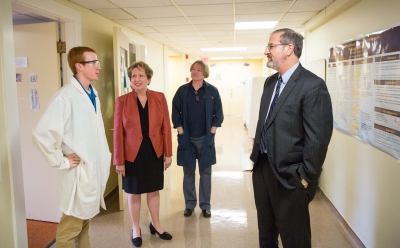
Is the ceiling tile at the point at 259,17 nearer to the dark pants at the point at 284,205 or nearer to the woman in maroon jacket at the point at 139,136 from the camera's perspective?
the woman in maroon jacket at the point at 139,136

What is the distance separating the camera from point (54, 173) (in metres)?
2.99

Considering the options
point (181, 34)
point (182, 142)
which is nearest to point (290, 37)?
point (182, 142)

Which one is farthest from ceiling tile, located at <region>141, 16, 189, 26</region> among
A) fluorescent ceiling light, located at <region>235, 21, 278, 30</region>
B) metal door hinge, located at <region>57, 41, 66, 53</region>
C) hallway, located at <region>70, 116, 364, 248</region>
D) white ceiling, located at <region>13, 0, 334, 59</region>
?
hallway, located at <region>70, 116, 364, 248</region>

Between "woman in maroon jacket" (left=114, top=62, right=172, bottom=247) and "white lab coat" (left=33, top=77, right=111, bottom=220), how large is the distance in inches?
19.1

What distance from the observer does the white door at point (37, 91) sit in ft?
9.42

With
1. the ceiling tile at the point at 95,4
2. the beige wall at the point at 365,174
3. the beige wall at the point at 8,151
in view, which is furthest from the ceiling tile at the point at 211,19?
the beige wall at the point at 8,151

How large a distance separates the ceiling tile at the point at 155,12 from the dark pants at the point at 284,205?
7.09 ft

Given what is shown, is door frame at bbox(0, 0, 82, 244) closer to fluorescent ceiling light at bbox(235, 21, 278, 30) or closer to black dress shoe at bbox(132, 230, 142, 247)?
black dress shoe at bbox(132, 230, 142, 247)

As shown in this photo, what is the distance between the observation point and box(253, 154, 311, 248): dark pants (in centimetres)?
173

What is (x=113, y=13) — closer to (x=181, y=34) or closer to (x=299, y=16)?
(x=181, y=34)

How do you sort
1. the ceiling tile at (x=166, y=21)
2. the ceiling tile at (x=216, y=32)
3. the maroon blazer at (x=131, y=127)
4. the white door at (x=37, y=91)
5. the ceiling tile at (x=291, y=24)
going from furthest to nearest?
1. the ceiling tile at (x=216, y=32)
2. the ceiling tile at (x=291, y=24)
3. the ceiling tile at (x=166, y=21)
4. the white door at (x=37, y=91)
5. the maroon blazer at (x=131, y=127)

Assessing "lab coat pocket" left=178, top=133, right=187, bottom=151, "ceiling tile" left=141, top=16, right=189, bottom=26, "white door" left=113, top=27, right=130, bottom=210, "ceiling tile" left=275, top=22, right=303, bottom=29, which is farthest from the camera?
"ceiling tile" left=275, top=22, right=303, bottom=29

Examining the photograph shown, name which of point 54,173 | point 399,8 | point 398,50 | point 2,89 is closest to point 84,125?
point 2,89

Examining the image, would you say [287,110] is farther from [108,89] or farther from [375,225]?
[108,89]
